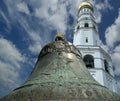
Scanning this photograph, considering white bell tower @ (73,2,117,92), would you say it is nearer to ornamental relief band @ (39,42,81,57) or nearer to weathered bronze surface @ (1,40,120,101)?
ornamental relief band @ (39,42,81,57)

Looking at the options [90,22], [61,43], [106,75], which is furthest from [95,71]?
[61,43]

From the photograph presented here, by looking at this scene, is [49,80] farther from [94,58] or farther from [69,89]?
[94,58]

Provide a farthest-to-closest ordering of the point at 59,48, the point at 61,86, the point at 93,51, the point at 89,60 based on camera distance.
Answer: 1. the point at 93,51
2. the point at 89,60
3. the point at 59,48
4. the point at 61,86

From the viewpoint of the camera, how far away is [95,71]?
80.6ft

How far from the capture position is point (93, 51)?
86.1 feet

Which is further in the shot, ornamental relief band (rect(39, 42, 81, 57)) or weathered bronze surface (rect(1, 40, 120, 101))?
ornamental relief band (rect(39, 42, 81, 57))

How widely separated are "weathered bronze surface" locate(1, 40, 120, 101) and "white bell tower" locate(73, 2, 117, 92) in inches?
822

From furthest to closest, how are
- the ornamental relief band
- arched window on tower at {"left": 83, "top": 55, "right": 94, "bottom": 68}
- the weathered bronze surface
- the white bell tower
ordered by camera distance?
arched window on tower at {"left": 83, "top": 55, "right": 94, "bottom": 68}
the white bell tower
the ornamental relief band
the weathered bronze surface

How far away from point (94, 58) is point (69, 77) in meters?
23.5

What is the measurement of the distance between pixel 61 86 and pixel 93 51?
24229 mm

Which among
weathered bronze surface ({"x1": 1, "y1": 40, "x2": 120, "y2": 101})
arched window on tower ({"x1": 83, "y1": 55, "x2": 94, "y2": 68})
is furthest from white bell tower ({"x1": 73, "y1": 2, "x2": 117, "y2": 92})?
weathered bronze surface ({"x1": 1, "y1": 40, "x2": 120, "y2": 101})

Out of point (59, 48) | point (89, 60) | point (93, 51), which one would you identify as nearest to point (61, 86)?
point (59, 48)

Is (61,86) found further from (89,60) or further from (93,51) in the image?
(93,51)

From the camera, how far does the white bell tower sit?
81.1 feet
